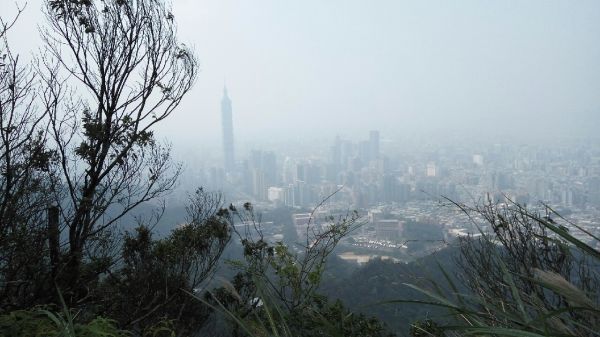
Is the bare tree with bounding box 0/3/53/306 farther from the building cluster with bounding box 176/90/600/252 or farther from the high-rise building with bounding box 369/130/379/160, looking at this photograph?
the high-rise building with bounding box 369/130/379/160

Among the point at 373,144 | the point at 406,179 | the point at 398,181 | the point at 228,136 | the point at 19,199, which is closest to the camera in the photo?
the point at 19,199

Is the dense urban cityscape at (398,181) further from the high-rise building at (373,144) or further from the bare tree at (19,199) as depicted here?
the bare tree at (19,199)

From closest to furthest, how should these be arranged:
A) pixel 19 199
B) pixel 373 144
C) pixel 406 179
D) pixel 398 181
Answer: pixel 19 199 → pixel 398 181 → pixel 406 179 → pixel 373 144

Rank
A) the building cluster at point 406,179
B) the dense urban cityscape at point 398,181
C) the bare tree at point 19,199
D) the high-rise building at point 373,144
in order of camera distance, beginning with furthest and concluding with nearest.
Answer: the high-rise building at point 373,144
the building cluster at point 406,179
the dense urban cityscape at point 398,181
the bare tree at point 19,199

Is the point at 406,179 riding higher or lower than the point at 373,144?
lower

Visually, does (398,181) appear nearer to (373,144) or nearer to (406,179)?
(406,179)

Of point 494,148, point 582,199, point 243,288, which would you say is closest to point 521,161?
point 494,148

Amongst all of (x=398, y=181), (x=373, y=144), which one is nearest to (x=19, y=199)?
(x=398, y=181)

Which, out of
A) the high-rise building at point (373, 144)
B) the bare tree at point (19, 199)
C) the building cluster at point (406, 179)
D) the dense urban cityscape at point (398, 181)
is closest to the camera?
the bare tree at point (19, 199)

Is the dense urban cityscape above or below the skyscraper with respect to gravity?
below

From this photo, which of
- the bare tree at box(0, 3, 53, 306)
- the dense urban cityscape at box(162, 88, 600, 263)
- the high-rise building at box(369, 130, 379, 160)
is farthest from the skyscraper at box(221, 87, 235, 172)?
the bare tree at box(0, 3, 53, 306)

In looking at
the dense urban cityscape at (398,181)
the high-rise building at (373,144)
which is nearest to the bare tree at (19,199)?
the dense urban cityscape at (398,181)

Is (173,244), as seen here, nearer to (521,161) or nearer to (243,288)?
(243,288)
